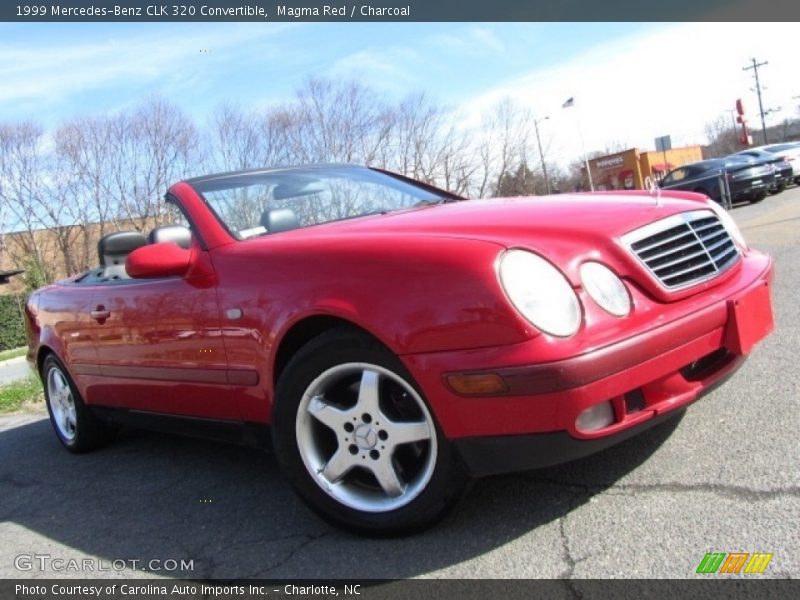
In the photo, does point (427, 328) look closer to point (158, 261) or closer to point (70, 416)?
point (158, 261)

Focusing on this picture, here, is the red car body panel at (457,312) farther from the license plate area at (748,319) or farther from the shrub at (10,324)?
the shrub at (10,324)

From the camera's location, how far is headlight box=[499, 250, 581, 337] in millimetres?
2164

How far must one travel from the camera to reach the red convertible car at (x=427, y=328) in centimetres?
219

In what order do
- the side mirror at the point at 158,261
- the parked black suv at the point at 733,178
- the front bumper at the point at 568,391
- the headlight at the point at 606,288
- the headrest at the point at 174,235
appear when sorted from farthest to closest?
the parked black suv at the point at 733,178
the headrest at the point at 174,235
the side mirror at the point at 158,261
the headlight at the point at 606,288
the front bumper at the point at 568,391

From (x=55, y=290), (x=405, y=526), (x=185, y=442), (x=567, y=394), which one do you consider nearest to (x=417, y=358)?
(x=567, y=394)

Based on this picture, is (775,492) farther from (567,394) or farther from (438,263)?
(438,263)

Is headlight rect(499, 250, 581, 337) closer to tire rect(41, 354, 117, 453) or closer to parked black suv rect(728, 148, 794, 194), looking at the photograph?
tire rect(41, 354, 117, 453)

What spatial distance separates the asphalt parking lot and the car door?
0.46 metres

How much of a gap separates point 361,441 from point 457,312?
66 centimetres

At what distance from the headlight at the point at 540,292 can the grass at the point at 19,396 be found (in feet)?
21.5

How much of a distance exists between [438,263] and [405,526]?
96cm

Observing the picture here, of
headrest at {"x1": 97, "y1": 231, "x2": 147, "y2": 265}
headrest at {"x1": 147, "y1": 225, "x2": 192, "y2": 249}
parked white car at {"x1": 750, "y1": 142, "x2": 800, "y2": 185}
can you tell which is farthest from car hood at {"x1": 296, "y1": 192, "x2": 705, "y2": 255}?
parked white car at {"x1": 750, "y1": 142, "x2": 800, "y2": 185}

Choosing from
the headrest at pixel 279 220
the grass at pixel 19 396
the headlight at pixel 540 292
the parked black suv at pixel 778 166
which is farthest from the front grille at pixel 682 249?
the parked black suv at pixel 778 166

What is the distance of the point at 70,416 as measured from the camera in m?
4.60
